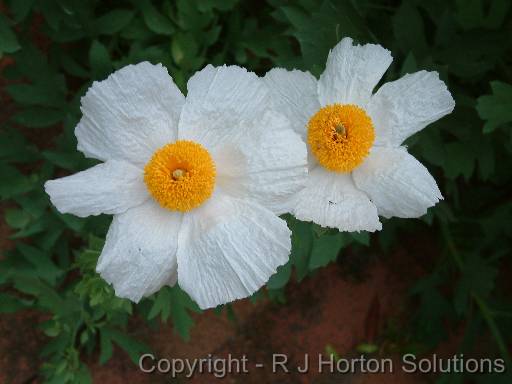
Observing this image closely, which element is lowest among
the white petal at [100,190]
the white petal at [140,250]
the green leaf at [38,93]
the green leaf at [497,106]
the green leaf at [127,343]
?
the green leaf at [127,343]

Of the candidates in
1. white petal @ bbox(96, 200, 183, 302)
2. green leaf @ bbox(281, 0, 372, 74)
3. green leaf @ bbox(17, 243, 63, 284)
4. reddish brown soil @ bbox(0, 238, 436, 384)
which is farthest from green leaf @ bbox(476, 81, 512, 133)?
green leaf @ bbox(17, 243, 63, 284)

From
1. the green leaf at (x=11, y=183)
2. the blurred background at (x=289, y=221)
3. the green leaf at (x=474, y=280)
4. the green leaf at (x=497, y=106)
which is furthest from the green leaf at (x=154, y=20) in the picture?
the green leaf at (x=474, y=280)

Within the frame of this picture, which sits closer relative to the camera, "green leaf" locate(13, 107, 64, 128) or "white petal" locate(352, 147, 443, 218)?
"white petal" locate(352, 147, 443, 218)

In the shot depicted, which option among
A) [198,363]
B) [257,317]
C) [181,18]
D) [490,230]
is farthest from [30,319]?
[490,230]

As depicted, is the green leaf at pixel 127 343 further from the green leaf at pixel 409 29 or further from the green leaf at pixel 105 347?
the green leaf at pixel 409 29

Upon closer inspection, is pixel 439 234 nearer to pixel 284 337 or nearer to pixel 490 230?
pixel 490 230

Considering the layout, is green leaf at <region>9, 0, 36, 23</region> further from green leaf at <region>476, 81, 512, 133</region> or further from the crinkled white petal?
green leaf at <region>476, 81, 512, 133</region>

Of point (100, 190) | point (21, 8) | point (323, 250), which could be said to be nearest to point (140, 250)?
point (100, 190)
